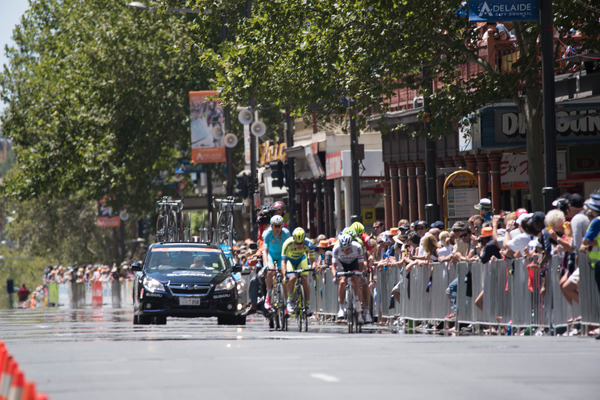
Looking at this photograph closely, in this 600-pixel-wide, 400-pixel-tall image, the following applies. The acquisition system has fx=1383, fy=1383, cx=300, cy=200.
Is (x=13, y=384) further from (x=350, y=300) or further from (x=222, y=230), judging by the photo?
(x=222, y=230)

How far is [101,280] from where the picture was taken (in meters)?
62.3

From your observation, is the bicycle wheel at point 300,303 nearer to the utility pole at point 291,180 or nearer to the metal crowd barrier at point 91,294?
the utility pole at point 291,180

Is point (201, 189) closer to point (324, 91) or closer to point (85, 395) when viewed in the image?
point (324, 91)

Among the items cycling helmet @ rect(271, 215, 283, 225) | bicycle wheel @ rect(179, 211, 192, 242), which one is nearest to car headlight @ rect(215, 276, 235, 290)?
cycling helmet @ rect(271, 215, 283, 225)

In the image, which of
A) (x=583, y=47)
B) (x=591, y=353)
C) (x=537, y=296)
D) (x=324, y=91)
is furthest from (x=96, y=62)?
(x=591, y=353)

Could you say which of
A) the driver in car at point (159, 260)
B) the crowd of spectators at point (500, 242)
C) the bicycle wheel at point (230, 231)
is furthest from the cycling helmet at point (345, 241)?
the bicycle wheel at point (230, 231)

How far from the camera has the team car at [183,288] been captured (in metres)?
24.9

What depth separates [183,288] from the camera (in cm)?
2495

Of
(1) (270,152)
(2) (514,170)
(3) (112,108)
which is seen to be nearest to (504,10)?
(2) (514,170)

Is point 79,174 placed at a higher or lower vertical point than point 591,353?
higher

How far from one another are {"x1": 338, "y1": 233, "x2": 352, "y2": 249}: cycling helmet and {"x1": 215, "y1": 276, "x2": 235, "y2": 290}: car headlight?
4173 mm

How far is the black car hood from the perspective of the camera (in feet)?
82.3

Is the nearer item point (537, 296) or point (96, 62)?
point (537, 296)

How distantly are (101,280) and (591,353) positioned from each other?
50.0 metres
